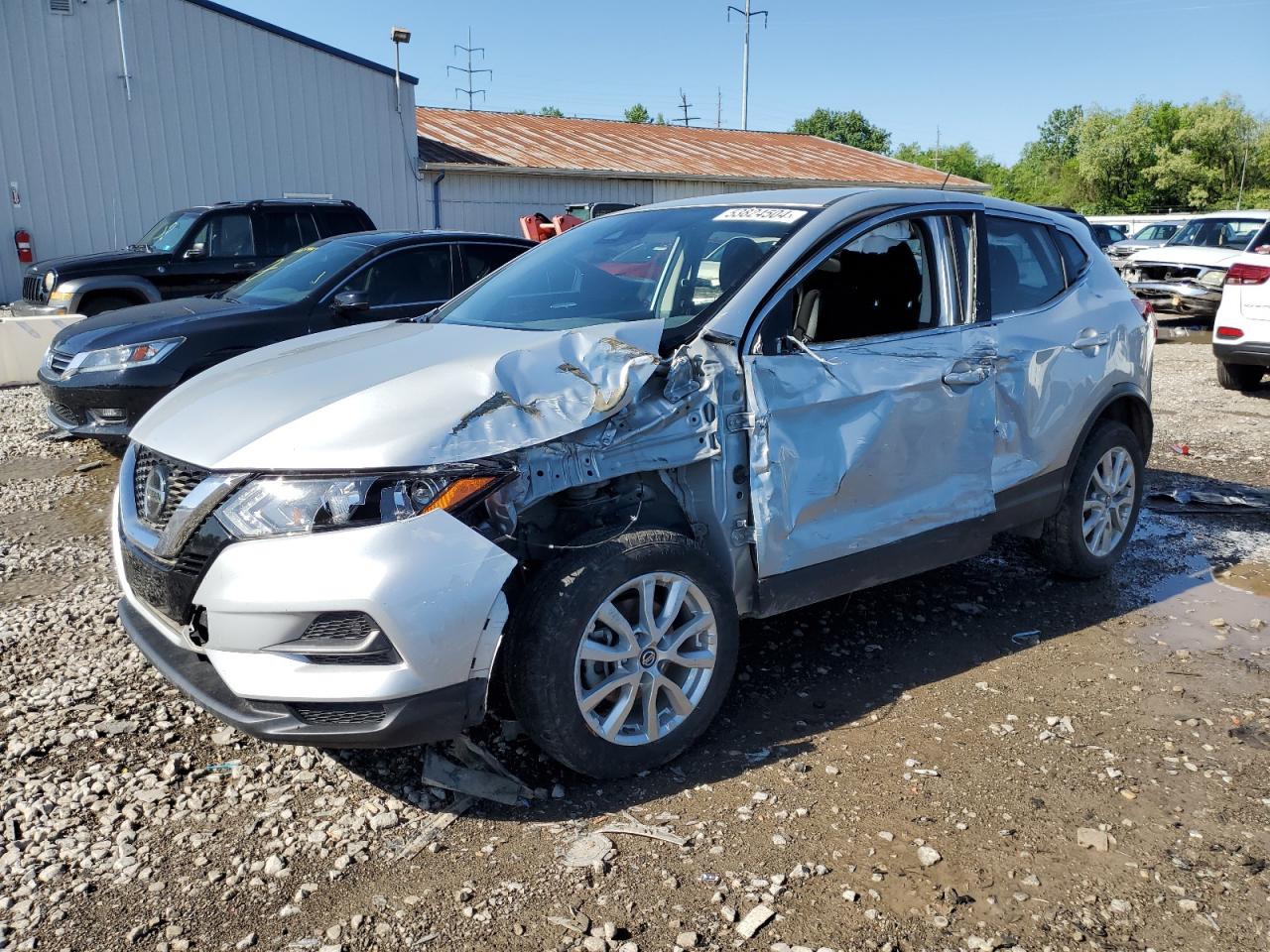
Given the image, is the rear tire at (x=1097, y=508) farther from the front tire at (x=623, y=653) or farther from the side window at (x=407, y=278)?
the side window at (x=407, y=278)

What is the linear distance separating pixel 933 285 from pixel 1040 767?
190cm

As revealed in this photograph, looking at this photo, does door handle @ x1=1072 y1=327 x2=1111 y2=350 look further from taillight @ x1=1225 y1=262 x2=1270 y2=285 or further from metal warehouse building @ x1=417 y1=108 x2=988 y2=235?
metal warehouse building @ x1=417 y1=108 x2=988 y2=235

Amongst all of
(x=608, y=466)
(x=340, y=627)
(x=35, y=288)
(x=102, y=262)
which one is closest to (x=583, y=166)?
(x=35, y=288)

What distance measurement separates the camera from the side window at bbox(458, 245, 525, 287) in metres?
7.98

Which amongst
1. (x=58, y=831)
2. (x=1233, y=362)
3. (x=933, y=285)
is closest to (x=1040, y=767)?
(x=933, y=285)

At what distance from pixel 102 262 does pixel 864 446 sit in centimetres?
928

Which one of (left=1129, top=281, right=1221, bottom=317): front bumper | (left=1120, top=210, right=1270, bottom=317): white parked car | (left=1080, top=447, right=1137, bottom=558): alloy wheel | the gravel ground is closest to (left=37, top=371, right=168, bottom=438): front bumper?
the gravel ground

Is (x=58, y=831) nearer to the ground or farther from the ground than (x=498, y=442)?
nearer to the ground

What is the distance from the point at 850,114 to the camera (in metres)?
79.2

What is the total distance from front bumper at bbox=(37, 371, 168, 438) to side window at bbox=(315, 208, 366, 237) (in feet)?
17.0

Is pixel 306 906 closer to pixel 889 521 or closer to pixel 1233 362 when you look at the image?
pixel 889 521

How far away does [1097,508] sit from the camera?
494cm

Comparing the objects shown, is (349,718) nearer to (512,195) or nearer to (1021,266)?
(1021,266)

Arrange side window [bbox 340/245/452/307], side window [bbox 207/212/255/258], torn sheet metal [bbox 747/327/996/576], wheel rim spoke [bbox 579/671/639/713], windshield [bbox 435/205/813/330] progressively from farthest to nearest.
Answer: side window [bbox 207/212/255/258]
side window [bbox 340/245/452/307]
windshield [bbox 435/205/813/330]
torn sheet metal [bbox 747/327/996/576]
wheel rim spoke [bbox 579/671/639/713]
